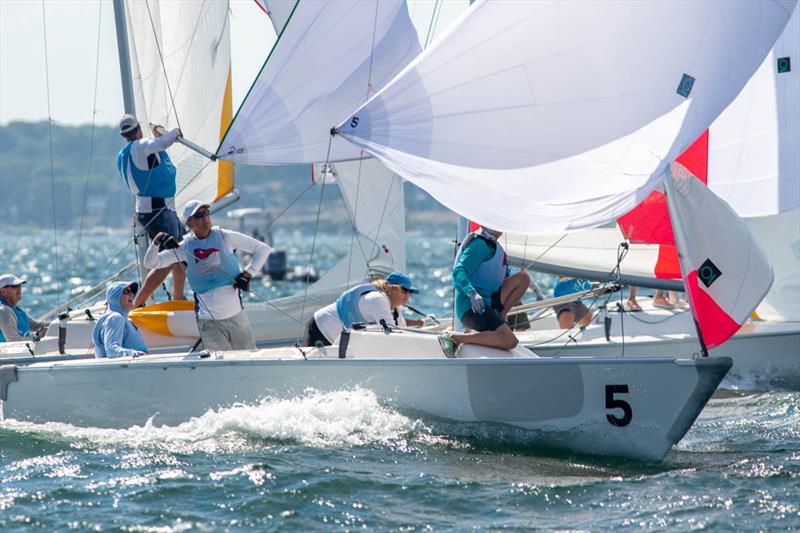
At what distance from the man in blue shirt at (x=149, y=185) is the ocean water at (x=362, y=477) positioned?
2078mm

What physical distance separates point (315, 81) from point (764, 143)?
4.15 meters

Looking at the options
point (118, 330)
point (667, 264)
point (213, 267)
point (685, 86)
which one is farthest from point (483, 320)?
point (667, 264)

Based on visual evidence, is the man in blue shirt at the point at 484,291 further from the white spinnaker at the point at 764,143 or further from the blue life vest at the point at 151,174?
the white spinnaker at the point at 764,143

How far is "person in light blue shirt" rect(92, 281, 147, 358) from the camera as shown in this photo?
923cm

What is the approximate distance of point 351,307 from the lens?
927 centimetres

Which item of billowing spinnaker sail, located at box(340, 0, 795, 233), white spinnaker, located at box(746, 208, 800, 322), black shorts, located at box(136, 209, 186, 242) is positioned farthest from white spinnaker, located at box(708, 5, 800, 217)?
black shorts, located at box(136, 209, 186, 242)

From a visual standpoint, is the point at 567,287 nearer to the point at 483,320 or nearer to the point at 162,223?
the point at 162,223

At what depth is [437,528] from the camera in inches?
265

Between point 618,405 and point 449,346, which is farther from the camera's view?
point 449,346

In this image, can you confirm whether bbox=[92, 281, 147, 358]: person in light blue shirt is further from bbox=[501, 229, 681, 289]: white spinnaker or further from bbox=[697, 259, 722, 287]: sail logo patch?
bbox=[501, 229, 681, 289]: white spinnaker

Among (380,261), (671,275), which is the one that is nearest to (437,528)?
(671,275)

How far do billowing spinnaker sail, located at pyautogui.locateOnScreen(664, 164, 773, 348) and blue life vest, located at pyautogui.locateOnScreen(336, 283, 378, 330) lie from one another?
2.16 m

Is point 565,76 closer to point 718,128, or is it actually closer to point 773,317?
point 718,128

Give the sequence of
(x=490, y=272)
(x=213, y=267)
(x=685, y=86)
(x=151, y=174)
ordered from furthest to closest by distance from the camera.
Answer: (x=151, y=174), (x=213, y=267), (x=490, y=272), (x=685, y=86)
